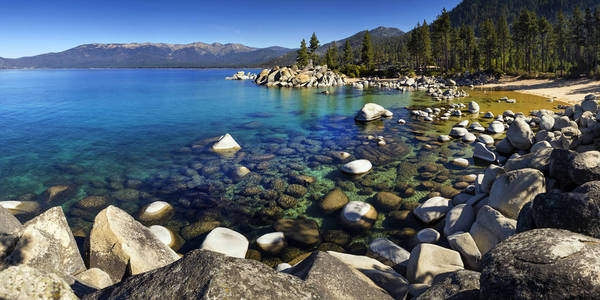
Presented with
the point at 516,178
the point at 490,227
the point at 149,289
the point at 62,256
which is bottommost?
the point at 490,227

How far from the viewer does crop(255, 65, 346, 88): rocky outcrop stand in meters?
85.0

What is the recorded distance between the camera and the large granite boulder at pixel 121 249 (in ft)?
19.8

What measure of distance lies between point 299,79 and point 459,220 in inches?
3236

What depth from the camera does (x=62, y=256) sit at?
5.80 meters

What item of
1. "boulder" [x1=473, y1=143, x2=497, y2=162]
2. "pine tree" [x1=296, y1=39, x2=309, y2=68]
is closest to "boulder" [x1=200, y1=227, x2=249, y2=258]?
"boulder" [x1=473, y1=143, x2=497, y2=162]

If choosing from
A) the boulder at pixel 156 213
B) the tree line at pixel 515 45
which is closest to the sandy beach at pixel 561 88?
the tree line at pixel 515 45

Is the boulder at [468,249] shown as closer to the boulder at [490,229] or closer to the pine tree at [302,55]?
the boulder at [490,229]

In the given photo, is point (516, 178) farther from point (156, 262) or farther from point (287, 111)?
point (287, 111)

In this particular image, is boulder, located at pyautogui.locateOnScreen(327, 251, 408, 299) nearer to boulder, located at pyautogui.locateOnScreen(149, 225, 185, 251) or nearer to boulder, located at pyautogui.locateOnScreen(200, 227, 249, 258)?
boulder, located at pyautogui.locateOnScreen(200, 227, 249, 258)

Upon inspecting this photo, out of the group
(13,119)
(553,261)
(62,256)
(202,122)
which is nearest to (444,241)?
(553,261)

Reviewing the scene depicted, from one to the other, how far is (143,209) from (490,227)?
12.9 metres

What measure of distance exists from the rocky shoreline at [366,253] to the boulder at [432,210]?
0.05 meters

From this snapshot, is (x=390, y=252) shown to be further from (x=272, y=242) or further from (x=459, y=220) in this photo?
(x=272, y=242)

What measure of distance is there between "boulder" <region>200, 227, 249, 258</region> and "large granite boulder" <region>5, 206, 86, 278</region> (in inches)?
138
